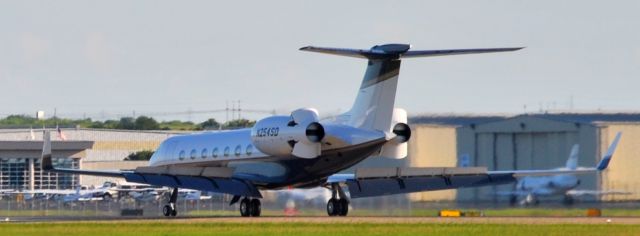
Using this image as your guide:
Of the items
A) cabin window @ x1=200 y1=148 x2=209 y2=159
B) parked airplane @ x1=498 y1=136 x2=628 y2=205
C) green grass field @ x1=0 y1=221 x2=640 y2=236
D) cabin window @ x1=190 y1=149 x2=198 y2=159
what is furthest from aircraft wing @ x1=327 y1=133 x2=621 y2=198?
green grass field @ x1=0 y1=221 x2=640 y2=236

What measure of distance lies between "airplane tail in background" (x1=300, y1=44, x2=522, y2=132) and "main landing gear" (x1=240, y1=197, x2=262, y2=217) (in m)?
6.16

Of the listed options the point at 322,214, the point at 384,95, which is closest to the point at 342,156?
the point at 384,95

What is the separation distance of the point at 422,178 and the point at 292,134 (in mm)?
5845

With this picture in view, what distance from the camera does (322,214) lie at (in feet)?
209

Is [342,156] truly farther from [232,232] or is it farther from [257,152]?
[232,232]

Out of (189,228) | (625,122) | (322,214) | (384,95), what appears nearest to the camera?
(189,228)

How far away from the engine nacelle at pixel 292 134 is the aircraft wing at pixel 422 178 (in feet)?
11.8

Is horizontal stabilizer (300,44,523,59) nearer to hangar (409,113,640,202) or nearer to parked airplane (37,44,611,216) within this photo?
parked airplane (37,44,611,216)

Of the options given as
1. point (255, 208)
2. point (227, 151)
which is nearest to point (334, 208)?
point (255, 208)

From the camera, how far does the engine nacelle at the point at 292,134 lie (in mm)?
53188

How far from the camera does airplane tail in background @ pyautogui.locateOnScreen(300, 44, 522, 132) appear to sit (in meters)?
53.2

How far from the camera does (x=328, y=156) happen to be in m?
55.1

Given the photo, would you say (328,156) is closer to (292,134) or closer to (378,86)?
(292,134)

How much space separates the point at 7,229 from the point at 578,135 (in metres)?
32.0
